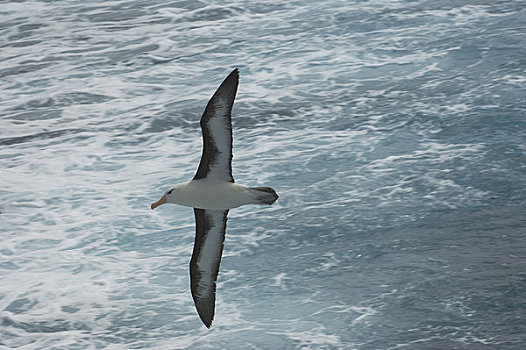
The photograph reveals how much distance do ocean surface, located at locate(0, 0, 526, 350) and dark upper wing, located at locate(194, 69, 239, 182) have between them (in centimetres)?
237

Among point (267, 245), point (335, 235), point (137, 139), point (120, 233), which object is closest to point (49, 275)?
point (120, 233)

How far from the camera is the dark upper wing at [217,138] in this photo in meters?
7.59

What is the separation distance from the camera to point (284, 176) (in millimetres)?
13930

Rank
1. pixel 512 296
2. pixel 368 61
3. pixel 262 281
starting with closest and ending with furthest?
1. pixel 512 296
2. pixel 262 281
3. pixel 368 61

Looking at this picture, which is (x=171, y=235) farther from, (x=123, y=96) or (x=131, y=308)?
(x=123, y=96)

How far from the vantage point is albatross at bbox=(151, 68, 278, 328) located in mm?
7512

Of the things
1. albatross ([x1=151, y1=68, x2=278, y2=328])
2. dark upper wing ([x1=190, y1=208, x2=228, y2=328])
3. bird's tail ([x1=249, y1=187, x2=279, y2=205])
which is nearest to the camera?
bird's tail ([x1=249, y1=187, x2=279, y2=205])

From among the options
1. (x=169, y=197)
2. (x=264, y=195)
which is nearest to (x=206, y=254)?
(x=169, y=197)

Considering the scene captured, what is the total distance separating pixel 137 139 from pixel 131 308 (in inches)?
234

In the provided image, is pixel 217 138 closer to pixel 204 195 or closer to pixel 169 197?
pixel 204 195

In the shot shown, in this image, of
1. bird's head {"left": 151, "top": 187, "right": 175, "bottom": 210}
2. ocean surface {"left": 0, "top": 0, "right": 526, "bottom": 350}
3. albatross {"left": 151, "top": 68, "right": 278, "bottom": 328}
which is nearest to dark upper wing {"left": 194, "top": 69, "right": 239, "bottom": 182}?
albatross {"left": 151, "top": 68, "right": 278, "bottom": 328}

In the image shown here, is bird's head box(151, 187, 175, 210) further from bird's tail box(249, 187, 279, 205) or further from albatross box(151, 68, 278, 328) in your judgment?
bird's tail box(249, 187, 279, 205)

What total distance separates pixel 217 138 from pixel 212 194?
46 cm

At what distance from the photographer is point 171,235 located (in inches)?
489
